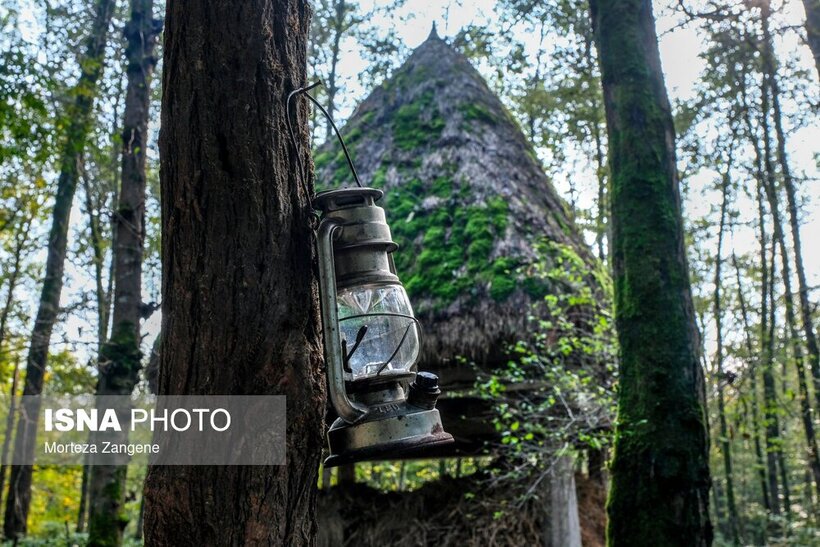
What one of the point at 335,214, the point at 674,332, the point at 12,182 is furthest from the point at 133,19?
the point at 12,182

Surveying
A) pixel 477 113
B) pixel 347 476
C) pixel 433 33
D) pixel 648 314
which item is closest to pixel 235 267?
pixel 648 314

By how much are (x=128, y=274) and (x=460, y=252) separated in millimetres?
3036

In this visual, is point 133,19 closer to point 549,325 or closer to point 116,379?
point 116,379

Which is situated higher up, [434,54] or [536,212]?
[434,54]

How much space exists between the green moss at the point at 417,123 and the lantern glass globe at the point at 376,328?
7465mm

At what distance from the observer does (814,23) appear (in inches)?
→ 251

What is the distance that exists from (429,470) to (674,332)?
13.1m

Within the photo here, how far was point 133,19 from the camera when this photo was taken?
605cm

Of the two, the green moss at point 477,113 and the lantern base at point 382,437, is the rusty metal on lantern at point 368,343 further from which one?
the green moss at point 477,113

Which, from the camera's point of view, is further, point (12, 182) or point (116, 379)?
point (12, 182)

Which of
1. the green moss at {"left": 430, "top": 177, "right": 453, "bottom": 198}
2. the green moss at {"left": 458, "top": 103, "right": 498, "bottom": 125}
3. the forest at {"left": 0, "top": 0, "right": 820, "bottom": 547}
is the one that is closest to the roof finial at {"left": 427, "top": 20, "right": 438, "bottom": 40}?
the forest at {"left": 0, "top": 0, "right": 820, "bottom": 547}

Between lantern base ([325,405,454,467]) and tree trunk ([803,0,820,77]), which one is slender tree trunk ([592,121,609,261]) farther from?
lantern base ([325,405,454,467])

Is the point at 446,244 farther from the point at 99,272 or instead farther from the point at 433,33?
the point at 99,272

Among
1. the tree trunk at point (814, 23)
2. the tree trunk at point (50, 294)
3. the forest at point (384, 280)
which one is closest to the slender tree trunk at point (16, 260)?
the forest at point (384, 280)
